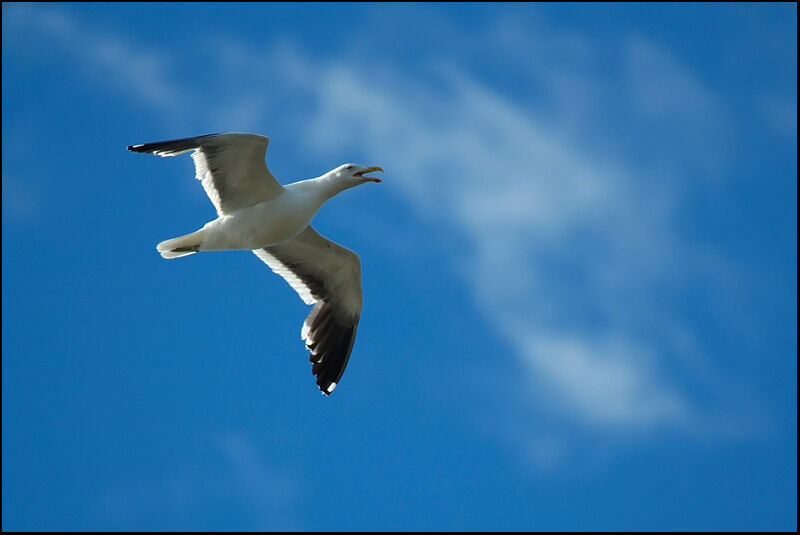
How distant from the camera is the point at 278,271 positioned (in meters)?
13.4

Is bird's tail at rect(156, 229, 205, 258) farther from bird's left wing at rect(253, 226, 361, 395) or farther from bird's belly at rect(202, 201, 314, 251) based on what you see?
bird's left wing at rect(253, 226, 361, 395)

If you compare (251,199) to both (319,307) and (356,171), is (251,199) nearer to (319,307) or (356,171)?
(356,171)

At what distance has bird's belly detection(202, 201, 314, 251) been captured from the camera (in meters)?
11.7

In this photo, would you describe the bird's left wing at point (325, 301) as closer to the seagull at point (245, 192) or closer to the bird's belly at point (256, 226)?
the seagull at point (245, 192)

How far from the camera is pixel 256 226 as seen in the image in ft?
38.4

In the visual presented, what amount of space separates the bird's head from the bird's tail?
163 centimetres

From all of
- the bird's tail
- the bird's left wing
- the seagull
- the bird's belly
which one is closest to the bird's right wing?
the seagull

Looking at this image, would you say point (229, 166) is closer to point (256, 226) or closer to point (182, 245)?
point (256, 226)

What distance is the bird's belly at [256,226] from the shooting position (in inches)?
460

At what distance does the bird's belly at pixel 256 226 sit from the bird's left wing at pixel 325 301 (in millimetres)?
1507

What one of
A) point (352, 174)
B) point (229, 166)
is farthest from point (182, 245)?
point (352, 174)

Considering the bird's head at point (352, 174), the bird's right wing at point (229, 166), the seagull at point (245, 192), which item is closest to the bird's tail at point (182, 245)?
the seagull at point (245, 192)

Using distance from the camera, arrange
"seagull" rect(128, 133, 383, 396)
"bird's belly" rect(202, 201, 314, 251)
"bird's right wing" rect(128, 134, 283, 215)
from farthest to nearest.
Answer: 1. "bird's belly" rect(202, 201, 314, 251)
2. "seagull" rect(128, 133, 383, 396)
3. "bird's right wing" rect(128, 134, 283, 215)

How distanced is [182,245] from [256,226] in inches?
33.1
